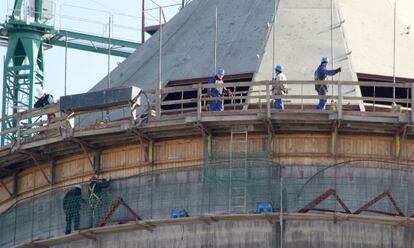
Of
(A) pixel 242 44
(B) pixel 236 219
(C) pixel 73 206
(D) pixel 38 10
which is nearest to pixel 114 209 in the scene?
(C) pixel 73 206

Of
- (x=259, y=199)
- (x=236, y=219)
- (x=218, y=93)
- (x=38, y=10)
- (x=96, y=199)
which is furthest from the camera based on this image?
(x=38, y=10)

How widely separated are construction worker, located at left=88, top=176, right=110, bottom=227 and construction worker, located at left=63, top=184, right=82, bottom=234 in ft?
1.28

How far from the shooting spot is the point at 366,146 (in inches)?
2090

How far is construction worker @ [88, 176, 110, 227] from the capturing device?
2126 inches

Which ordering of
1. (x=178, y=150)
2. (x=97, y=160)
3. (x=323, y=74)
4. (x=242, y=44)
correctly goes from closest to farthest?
(x=323, y=74) → (x=178, y=150) → (x=97, y=160) → (x=242, y=44)

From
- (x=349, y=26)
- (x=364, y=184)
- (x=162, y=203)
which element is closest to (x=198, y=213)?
(x=162, y=203)

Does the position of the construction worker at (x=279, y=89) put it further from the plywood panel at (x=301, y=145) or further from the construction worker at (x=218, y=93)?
the construction worker at (x=218, y=93)

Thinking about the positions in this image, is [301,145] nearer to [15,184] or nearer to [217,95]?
[217,95]

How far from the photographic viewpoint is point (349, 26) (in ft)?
190

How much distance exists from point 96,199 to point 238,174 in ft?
13.3

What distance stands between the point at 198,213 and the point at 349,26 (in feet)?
27.5

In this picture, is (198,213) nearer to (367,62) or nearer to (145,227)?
(145,227)

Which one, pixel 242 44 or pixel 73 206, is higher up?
pixel 242 44

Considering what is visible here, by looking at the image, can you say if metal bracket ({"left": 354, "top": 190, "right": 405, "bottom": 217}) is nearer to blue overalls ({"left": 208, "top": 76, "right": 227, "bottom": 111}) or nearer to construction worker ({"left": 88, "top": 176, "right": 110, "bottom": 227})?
blue overalls ({"left": 208, "top": 76, "right": 227, "bottom": 111})
